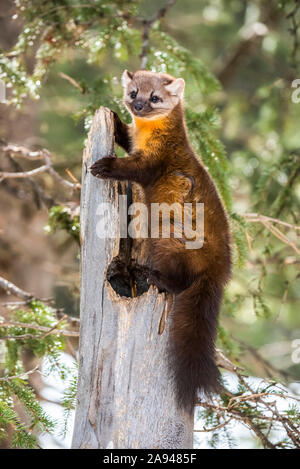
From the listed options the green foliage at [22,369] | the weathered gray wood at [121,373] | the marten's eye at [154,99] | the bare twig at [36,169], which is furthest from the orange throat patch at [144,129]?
the green foliage at [22,369]

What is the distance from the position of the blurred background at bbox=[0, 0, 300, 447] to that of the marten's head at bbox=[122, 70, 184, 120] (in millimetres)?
343

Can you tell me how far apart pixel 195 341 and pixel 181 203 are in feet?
3.31

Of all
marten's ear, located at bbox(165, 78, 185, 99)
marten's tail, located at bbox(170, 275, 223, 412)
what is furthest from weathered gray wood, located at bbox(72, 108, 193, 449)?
marten's ear, located at bbox(165, 78, 185, 99)

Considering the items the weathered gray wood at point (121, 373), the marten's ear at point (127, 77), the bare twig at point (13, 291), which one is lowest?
the weathered gray wood at point (121, 373)

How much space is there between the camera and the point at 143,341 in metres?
3.21

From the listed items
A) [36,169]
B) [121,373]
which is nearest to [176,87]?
[36,169]

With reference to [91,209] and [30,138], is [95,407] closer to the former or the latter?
[91,209]

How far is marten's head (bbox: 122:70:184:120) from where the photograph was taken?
4.39 metres

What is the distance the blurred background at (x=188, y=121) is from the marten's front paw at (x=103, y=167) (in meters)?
0.82

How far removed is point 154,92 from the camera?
4434 millimetres

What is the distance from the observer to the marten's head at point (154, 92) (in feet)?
14.4

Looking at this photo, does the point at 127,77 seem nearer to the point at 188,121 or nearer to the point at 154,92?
the point at 154,92

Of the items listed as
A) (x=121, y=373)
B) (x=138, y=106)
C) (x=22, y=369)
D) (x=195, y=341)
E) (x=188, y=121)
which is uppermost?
(x=188, y=121)

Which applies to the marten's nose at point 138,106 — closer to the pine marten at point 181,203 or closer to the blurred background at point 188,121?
the pine marten at point 181,203
